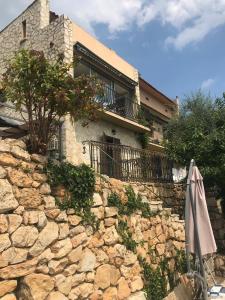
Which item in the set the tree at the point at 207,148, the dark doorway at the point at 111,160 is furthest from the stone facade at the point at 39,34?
the tree at the point at 207,148

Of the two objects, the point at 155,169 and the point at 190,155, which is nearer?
the point at 190,155

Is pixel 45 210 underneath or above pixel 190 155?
underneath

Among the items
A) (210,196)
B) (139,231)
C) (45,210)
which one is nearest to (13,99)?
(45,210)

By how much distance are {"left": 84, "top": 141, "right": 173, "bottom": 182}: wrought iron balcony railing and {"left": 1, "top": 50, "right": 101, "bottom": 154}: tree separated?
5.49 m

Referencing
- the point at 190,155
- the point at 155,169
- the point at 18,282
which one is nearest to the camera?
the point at 18,282

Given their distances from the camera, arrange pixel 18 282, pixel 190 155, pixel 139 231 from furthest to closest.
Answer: pixel 190 155 → pixel 139 231 → pixel 18 282

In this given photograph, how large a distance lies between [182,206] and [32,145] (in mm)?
7929

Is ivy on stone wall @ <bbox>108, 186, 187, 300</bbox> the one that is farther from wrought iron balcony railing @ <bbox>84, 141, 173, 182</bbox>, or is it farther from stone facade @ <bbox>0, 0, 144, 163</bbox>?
stone facade @ <bbox>0, 0, 144, 163</bbox>

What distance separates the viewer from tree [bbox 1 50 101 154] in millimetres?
6070

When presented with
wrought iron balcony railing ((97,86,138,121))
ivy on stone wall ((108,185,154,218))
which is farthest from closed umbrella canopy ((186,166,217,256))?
wrought iron balcony railing ((97,86,138,121))

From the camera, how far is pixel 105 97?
15820 millimetres

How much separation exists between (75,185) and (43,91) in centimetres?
182

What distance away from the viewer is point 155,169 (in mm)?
13461

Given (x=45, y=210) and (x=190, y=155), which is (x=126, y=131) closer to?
(x=190, y=155)
